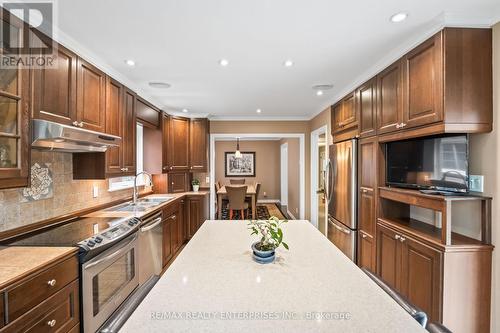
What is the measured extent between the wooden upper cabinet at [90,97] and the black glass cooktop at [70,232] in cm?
88

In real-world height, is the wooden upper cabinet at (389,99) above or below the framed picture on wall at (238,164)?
above

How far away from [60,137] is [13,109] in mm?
273

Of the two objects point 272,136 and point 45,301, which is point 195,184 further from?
point 45,301

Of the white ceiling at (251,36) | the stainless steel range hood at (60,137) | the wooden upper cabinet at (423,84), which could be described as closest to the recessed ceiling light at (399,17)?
the white ceiling at (251,36)

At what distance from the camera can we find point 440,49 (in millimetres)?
1696

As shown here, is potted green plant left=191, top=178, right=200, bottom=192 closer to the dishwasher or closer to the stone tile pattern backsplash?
the dishwasher

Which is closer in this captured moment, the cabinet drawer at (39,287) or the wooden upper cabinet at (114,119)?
the cabinet drawer at (39,287)

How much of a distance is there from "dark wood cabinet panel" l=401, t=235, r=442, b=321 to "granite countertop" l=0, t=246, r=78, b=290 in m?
2.49

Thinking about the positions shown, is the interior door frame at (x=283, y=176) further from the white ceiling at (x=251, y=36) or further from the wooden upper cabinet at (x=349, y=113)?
the white ceiling at (x=251, y=36)

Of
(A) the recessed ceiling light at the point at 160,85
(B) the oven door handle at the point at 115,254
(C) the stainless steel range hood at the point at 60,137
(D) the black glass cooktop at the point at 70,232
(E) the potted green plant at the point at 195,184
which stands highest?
(A) the recessed ceiling light at the point at 160,85

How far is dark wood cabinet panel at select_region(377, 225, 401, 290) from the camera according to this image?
2.18 metres

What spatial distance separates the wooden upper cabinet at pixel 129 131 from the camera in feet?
9.04

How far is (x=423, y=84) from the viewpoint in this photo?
6.05 feet

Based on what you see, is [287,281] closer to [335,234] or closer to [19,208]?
[19,208]
